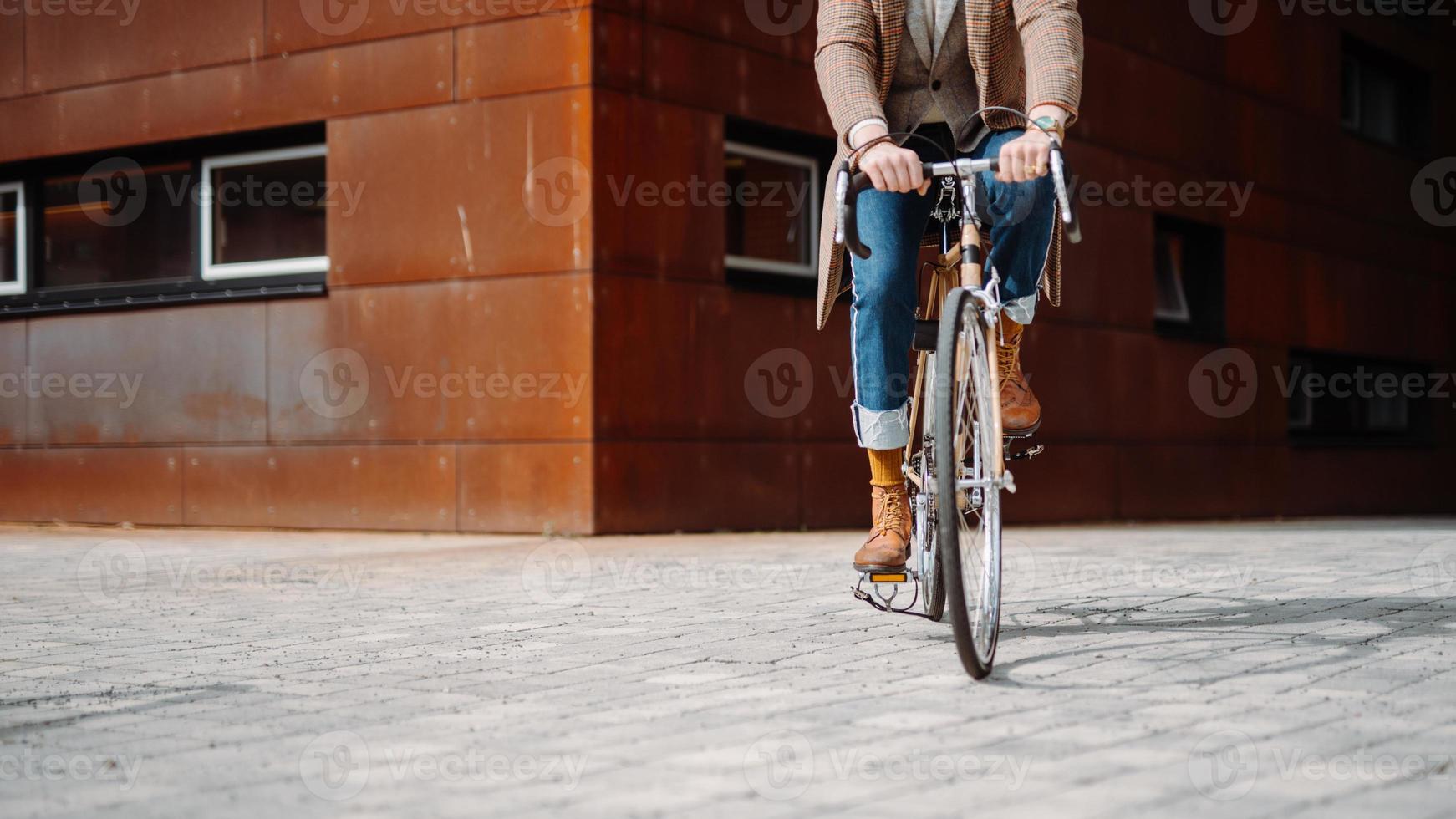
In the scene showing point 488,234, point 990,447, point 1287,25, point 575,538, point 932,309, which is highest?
point 1287,25

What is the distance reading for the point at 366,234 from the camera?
10.1m

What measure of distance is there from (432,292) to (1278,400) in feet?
32.4

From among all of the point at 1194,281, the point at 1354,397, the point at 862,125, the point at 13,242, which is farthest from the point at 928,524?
the point at 1354,397

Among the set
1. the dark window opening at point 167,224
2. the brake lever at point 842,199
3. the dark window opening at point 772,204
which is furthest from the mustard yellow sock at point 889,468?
the dark window opening at point 167,224

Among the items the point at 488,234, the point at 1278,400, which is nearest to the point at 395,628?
the point at 488,234

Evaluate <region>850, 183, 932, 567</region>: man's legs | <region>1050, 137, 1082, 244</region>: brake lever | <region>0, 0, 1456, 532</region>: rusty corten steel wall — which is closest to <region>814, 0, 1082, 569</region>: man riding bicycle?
<region>850, 183, 932, 567</region>: man's legs

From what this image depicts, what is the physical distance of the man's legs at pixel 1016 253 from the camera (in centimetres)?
428

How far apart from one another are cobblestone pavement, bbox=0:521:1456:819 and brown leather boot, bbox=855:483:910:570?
230mm

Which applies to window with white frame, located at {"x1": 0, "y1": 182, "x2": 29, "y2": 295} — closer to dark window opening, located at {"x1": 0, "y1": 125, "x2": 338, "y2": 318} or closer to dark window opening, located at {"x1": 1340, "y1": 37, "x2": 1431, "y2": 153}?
dark window opening, located at {"x1": 0, "y1": 125, "x2": 338, "y2": 318}

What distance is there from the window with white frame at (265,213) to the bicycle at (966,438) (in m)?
7.01

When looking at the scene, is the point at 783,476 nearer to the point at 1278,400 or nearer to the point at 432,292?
the point at 432,292

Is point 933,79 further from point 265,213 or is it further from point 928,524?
point 265,213

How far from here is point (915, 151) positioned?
171 inches

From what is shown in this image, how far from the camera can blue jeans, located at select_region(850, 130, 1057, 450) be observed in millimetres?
4277
